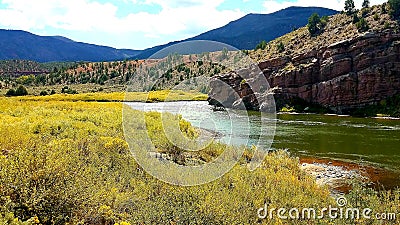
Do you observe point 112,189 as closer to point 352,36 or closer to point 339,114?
point 339,114

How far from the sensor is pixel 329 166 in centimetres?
2197

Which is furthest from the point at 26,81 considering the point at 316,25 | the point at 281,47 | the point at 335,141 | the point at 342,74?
the point at 335,141

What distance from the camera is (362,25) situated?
68688 millimetres

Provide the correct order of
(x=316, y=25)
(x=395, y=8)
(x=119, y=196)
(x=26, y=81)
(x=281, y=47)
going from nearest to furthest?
(x=119, y=196) → (x=395, y=8) → (x=281, y=47) → (x=316, y=25) → (x=26, y=81)

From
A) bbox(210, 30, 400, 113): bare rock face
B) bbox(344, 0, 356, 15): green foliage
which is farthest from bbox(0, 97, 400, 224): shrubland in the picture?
bbox(344, 0, 356, 15): green foliage

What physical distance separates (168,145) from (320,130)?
89.2 feet

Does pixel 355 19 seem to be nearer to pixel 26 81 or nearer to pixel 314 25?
pixel 314 25

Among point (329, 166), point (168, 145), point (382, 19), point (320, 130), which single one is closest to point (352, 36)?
point (382, 19)

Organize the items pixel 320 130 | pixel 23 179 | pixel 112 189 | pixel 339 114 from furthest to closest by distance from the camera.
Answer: pixel 339 114, pixel 320 130, pixel 112 189, pixel 23 179

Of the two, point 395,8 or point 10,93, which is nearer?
point 395,8

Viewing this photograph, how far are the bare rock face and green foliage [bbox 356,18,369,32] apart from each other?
14.3 feet

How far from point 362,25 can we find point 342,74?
11.3 m

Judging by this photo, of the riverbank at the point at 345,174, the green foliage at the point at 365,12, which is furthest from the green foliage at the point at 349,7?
the riverbank at the point at 345,174

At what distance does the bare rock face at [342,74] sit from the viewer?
2431 inches
